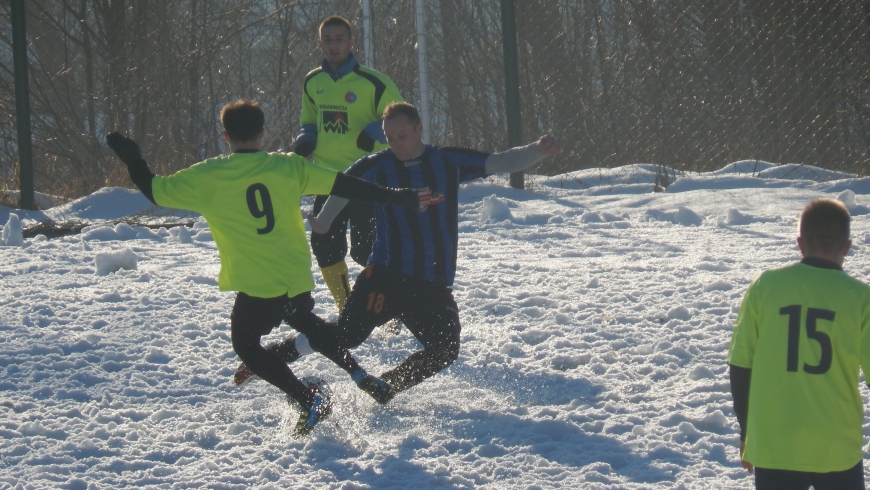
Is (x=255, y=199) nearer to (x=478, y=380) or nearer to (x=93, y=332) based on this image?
(x=478, y=380)

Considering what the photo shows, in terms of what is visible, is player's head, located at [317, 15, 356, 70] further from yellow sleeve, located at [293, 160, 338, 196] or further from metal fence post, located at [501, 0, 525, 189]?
metal fence post, located at [501, 0, 525, 189]

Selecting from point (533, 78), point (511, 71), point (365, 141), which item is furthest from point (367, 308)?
point (533, 78)

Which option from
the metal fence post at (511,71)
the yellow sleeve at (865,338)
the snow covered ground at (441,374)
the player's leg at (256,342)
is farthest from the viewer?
the metal fence post at (511,71)

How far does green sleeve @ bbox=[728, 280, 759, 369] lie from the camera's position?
2311mm

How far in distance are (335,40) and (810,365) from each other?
11.4 ft

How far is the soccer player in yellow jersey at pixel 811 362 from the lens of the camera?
87.4 inches

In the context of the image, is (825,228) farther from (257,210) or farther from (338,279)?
(338,279)

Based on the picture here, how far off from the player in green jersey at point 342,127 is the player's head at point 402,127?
994 millimetres

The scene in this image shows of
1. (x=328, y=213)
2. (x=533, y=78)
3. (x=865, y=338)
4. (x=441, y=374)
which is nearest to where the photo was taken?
(x=865, y=338)

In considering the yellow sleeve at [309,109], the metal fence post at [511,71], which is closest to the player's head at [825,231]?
the yellow sleeve at [309,109]

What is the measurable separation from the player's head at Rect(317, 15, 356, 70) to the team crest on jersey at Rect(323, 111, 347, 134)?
252 mm

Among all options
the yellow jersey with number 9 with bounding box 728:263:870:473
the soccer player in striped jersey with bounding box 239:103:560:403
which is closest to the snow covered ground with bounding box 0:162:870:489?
the soccer player in striped jersey with bounding box 239:103:560:403

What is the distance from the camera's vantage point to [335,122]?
17.0ft

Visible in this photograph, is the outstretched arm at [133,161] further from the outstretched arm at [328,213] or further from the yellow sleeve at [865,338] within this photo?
the yellow sleeve at [865,338]
